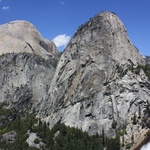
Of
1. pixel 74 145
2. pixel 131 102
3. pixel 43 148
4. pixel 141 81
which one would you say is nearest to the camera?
pixel 74 145

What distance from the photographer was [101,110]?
7008 inches

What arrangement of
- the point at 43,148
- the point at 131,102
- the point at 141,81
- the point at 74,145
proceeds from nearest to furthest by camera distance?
the point at 74,145 < the point at 43,148 < the point at 131,102 < the point at 141,81

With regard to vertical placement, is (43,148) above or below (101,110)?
below

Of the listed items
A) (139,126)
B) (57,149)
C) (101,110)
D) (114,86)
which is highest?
(114,86)

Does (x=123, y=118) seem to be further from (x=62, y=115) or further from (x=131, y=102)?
(x=62, y=115)

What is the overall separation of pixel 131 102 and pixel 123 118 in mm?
9839

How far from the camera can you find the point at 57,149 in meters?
152

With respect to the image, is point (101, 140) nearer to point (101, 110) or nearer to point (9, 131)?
point (101, 110)

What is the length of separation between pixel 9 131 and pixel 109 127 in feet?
200

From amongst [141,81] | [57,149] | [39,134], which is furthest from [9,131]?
[141,81]

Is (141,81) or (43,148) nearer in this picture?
(43,148)

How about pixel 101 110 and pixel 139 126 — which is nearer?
pixel 139 126

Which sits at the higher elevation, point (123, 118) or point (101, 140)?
point (123, 118)

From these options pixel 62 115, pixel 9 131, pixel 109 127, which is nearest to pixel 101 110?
pixel 109 127
